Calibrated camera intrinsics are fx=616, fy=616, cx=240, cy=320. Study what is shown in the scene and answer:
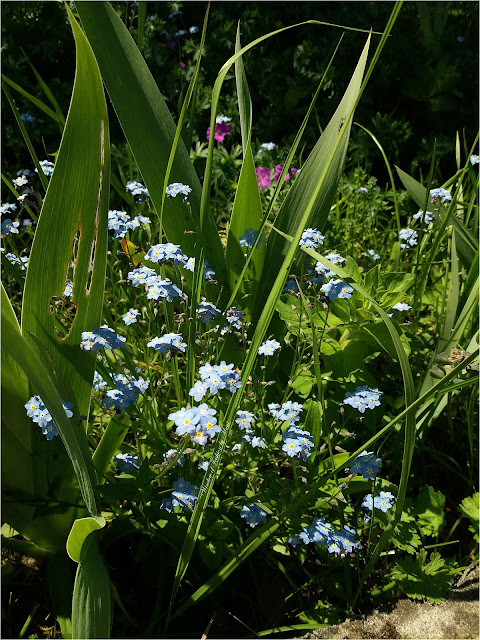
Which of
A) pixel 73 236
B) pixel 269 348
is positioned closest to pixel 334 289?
pixel 269 348

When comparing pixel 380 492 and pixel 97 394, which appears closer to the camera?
pixel 380 492

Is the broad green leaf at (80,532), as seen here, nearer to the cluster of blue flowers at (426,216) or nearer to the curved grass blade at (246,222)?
the curved grass blade at (246,222)

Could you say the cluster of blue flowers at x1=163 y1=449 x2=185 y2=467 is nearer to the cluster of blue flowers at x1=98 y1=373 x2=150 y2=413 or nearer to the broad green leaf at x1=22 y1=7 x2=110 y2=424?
the cluster of blue flowers at x1=98 y1=373 x2=150 y2=413

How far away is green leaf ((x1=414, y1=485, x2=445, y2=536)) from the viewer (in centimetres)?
166

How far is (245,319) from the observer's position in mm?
1892

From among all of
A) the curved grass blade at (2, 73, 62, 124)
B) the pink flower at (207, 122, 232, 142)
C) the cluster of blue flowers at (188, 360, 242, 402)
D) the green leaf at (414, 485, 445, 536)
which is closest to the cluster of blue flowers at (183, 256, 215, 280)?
the cluster of blue flowers at (188, 360, 242, 402)

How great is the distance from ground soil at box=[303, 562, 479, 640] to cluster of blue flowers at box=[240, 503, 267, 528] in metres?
0.34

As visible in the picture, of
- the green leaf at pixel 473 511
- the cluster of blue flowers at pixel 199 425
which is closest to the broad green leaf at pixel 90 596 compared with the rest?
the cluster of blue flowers at pixel 199 425

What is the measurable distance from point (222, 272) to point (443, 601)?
44.4 inches

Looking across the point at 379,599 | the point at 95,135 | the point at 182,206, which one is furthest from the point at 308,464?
the point at 95,135

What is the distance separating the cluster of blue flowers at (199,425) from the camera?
46.8 inches

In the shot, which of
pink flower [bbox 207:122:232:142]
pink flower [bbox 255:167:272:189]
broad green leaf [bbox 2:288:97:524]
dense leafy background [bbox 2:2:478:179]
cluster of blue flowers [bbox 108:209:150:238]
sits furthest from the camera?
dense leafy background [bbox 2:2:478:179]

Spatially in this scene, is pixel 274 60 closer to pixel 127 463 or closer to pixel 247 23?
pixel 247 23

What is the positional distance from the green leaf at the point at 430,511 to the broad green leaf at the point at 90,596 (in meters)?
0.85
